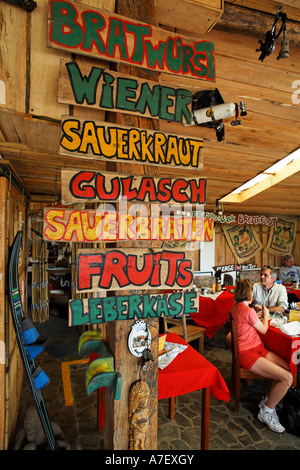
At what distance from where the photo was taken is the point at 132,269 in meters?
1.71

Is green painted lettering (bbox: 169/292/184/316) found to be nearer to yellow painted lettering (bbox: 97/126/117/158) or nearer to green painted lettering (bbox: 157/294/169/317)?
green painted lettering (bbox: 157/294/169/317)

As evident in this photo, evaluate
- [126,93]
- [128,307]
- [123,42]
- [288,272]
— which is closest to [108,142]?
[126,93]

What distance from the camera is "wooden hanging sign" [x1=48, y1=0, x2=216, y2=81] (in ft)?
5.10

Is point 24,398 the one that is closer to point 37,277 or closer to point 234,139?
point 37,277

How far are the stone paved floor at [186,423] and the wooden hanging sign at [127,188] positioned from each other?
104 inches

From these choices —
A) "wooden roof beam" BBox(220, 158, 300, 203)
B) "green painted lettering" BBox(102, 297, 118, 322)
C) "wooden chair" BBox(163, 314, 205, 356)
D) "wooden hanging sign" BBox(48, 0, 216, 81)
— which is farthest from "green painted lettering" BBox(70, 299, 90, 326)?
"wooden roof beam" BBox(220, 158, 300, 203)

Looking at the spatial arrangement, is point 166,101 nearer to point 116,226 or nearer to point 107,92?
point 107,92

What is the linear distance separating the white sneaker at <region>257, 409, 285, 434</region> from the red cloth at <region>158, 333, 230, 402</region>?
3.29 ft

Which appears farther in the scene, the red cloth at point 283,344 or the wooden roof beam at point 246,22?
the red cloth at point 283,344

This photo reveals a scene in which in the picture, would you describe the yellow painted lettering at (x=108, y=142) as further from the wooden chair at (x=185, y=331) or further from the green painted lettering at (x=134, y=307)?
the wooden chair at (x=185, y=331)

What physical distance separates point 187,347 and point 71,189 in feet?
7.31

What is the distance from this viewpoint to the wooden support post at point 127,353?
177 cm

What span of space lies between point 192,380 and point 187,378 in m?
0.06

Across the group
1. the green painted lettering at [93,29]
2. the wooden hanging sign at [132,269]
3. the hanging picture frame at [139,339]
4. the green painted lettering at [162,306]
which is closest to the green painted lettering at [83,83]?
the green painted lettering at [93,29]
